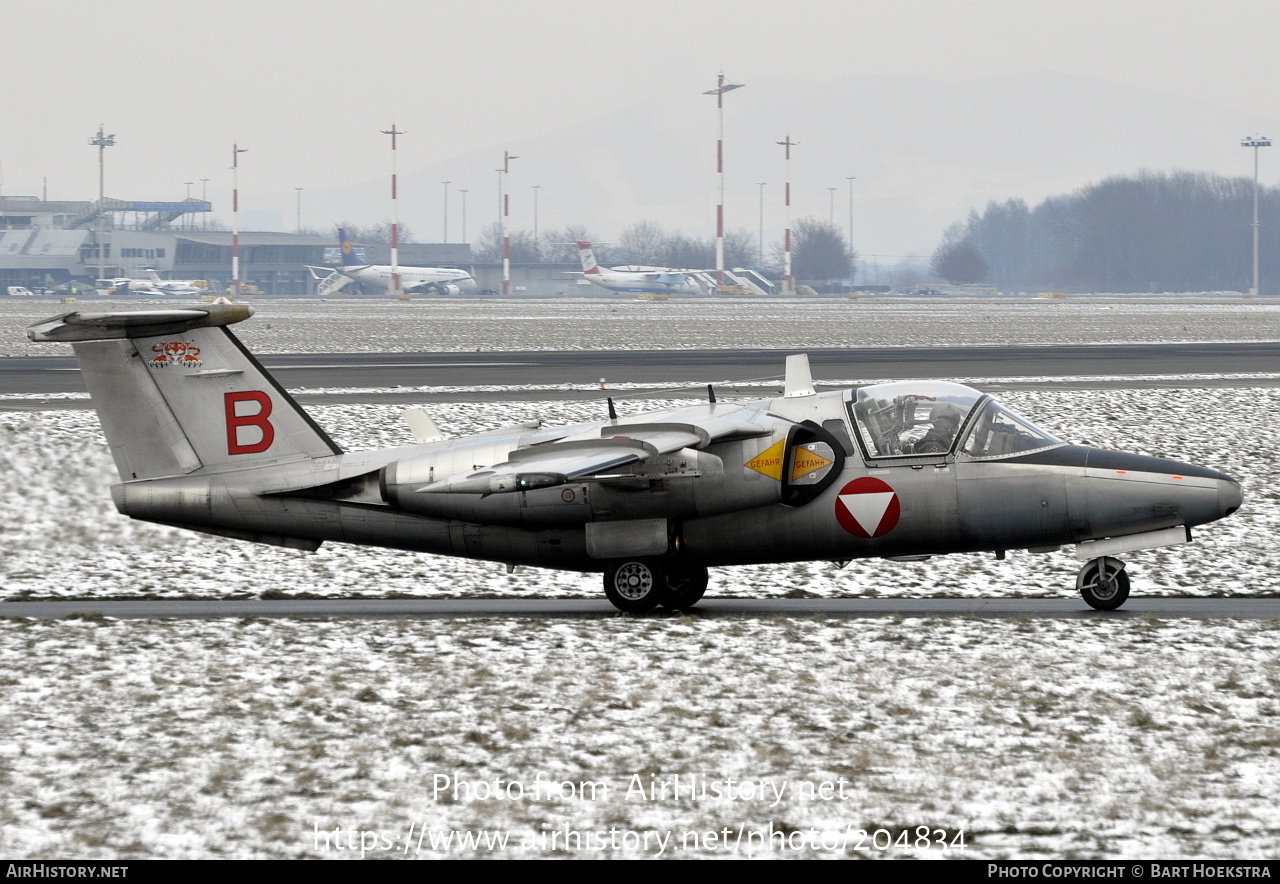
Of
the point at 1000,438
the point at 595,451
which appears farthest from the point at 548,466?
the point at 1000,438

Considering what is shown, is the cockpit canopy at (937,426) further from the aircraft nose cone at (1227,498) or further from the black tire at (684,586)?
the black tire at (684,586)

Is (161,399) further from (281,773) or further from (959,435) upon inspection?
(959,435)

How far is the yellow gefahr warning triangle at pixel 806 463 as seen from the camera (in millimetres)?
14820

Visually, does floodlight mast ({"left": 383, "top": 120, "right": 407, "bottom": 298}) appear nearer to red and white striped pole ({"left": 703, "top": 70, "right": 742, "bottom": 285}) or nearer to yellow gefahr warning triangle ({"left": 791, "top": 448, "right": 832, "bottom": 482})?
red and white striped pole ({"left": 703, "top": 70, "right": 742, "bottom": 285})

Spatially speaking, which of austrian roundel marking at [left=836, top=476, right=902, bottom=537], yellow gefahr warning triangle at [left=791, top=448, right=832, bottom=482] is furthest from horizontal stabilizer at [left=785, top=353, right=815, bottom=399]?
austrian roundel marking at [left=836, top=476, right=902, bottom=537]

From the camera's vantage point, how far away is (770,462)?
1477 cm

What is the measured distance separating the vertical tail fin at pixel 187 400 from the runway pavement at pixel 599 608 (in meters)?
1.64

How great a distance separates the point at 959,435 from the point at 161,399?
8.77m

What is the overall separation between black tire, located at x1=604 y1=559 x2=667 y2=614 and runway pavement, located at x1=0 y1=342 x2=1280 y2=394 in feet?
79.6

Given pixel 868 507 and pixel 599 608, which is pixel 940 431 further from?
pixel 599 608

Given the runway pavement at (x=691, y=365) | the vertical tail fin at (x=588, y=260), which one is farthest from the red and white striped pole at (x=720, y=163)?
the runway pavement at (x=691, y=365)

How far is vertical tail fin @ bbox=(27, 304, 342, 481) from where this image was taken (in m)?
15.3

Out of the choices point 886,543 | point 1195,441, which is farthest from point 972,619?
point 1195,441

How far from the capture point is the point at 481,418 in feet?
102
